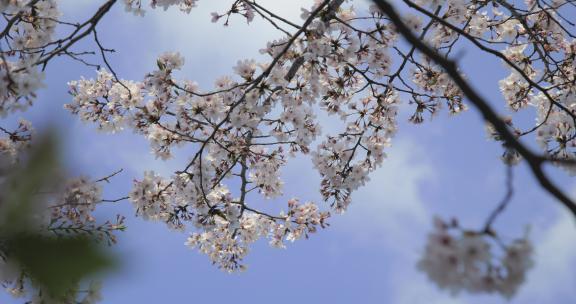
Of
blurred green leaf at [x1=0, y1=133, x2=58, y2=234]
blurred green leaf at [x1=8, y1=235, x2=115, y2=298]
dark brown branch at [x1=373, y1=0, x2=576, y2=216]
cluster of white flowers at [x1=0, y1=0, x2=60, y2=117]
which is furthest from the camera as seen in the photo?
cluster of white flowers at [x1=0, y1=0, x2=60, y2=117]

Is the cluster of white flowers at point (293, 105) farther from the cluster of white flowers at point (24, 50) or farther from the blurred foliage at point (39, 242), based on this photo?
the blurred foliage at point (39, 242)

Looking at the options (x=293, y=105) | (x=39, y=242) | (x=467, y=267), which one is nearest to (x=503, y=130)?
(x=467, y=267)

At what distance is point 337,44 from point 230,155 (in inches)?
80.6

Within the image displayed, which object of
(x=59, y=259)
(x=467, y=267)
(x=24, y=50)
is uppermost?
(x=24, y=50)

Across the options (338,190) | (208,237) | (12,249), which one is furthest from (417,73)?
(12,249)

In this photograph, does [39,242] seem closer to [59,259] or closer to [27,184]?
[59,259]

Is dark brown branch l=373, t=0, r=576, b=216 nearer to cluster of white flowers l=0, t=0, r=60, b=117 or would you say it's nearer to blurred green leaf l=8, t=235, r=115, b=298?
blurred green leaf l=8, t=235, r=115, b=298

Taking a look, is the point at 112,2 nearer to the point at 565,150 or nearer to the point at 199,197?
the point at 199,197

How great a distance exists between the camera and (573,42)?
7.90 meters

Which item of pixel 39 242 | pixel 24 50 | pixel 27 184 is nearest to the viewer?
pixel 27 184

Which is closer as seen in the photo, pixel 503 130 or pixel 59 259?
pixel 59 259

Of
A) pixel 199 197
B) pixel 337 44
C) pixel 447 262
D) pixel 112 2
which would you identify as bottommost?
pixel 447 262

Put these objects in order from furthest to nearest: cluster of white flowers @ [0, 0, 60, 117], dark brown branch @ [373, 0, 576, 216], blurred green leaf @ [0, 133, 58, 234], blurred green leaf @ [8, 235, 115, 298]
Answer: cluster of white flowers @ [0, 0, 60, 117], dark brown branch @ [373, 0, 576, 216], blurred green leaf @ [8, 235, 115, 298], blurred green leaf @ [0, 133, 58, 234]

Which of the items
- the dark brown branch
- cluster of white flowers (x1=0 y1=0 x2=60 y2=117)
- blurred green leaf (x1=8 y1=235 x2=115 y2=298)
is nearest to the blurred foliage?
blurred green leaf (x1=8 y1=235 x2=115 y2=298)
